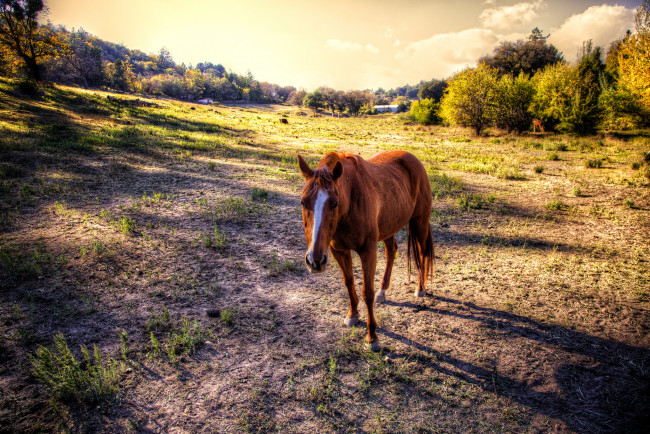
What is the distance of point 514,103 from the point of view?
2791 centimetres

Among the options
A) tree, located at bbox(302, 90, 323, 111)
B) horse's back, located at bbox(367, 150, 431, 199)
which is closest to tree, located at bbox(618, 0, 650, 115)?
horse's back, located at bbox(367, 150, 431, 199)

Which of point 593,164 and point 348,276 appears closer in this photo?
point 348,276

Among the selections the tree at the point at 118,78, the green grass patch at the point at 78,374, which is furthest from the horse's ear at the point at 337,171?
the tree at the point at 118,78

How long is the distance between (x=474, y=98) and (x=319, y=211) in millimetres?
34153

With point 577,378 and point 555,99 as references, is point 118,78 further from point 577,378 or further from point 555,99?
point 577,378

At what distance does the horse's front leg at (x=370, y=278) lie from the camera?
11.7 feet

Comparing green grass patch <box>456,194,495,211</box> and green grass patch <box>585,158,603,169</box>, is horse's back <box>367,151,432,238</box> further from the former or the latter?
green grass patch <box>585,158,603,169</box>

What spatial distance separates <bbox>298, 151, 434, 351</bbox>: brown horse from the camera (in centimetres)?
283

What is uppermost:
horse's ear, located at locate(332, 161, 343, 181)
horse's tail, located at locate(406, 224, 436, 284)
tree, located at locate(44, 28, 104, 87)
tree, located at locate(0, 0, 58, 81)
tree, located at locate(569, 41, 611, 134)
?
tree, located at locate(44, 28, 104, 87)

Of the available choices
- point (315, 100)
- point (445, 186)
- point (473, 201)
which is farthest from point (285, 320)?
point (315, 100)

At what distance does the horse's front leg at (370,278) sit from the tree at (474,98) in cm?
3291

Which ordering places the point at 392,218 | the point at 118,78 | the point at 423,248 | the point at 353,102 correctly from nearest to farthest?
the point at 392,218, the point at 423,248, the point at 118,78, the point at 353,102

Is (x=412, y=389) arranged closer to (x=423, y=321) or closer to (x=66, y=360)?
(x=423, y=321)

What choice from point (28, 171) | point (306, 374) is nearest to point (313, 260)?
point (306, 374)
